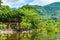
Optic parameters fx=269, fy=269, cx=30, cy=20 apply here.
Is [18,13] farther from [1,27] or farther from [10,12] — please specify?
[1,27]

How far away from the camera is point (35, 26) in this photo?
3528 centimetres

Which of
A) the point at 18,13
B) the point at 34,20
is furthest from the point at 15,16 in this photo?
the point at 34,20

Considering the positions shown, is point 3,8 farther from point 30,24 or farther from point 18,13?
point 30,24

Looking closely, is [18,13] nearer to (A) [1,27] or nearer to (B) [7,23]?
(B) [7,23]

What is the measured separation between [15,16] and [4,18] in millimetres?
1568

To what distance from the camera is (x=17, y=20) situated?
3822 cm

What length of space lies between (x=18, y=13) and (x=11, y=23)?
183 cm

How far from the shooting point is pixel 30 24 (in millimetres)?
35094

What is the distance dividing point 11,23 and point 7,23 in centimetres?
98

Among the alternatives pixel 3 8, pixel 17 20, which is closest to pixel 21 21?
pixel 17 20

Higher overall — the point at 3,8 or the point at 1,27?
the point at 3,8

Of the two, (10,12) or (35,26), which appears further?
(10,12)

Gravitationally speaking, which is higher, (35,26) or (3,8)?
(3,8)

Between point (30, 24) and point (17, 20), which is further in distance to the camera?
point (17, 20)
